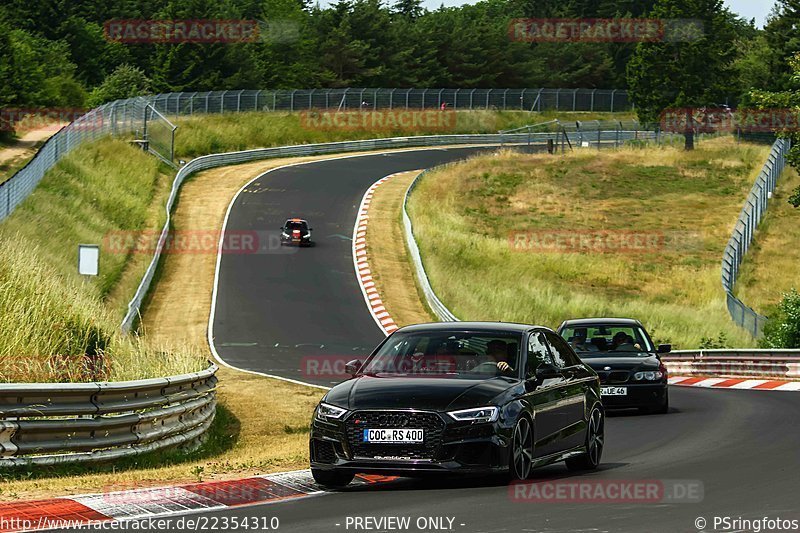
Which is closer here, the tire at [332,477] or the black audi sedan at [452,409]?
the black audi sedan at [452,409]

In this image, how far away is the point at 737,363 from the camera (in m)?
31.4

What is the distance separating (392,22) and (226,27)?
2576 cm

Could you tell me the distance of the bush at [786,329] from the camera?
34312mm

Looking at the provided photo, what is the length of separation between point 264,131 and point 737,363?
5449cm

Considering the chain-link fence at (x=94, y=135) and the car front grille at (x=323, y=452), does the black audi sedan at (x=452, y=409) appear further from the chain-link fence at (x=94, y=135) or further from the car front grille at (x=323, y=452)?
the chain-link fence at (x=94, y=135)

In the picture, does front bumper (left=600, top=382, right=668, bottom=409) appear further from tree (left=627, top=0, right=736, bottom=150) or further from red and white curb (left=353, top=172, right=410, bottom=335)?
tree (left=627, top=0, right=736, bottom=150)

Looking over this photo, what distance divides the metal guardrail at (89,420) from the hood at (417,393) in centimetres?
→ 293

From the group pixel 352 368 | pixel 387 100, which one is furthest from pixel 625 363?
pixel 387 100

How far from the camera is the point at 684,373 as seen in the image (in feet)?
109

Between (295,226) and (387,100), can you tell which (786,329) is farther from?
(387,100)

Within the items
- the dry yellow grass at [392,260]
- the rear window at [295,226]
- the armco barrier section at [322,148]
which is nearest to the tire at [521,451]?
the armco barrier section at [322,148]

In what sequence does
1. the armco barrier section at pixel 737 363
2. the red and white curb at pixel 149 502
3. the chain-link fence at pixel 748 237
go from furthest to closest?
the chain-link fence at pixel 748 237, the armco barrier section at pixel 737 363, the red and white curb at pixel 149 502

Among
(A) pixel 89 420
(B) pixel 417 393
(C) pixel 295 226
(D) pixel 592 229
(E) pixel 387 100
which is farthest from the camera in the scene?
(E) pixel 387 100

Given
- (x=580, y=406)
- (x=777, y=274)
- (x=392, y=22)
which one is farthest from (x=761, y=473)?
(x=392, y=22)
